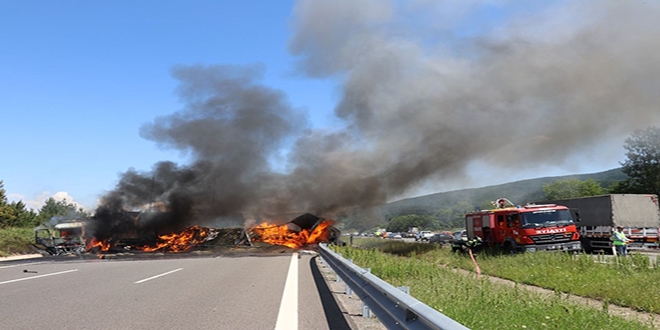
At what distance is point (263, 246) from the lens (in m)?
30.8

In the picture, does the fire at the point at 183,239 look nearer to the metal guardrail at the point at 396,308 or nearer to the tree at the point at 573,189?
the metal guardrail at the point at 396,308

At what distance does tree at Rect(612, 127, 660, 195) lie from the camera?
70.1m

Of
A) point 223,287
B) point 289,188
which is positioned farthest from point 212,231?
point 223,287

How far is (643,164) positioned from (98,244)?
236 ft

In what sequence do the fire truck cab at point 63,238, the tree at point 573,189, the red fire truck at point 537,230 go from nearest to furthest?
the red fire truck at point 537,230
the fire truck cab at point 63,238
the tree at point 573,189

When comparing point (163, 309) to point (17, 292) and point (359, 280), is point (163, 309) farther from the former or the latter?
point (17, 292)

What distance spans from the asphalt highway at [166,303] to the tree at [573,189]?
3805 inches

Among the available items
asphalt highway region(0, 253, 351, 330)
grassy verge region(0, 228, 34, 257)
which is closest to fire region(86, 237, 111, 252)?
grassy verge region(0, 228, 34, 257)

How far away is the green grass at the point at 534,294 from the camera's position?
237 inches

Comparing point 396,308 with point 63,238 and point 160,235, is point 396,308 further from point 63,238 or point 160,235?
point 63,238

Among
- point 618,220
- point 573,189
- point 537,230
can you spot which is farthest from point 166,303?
point 573,189

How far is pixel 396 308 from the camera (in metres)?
5.11

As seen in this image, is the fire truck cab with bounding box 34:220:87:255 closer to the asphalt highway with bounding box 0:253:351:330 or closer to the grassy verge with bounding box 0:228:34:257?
the grassy verge with bounding box 0:228:34:257

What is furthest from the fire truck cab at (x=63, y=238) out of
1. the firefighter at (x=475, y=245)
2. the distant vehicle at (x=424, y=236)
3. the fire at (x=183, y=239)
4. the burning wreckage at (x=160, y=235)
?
the distant vehicle at (x=424, y=236)
